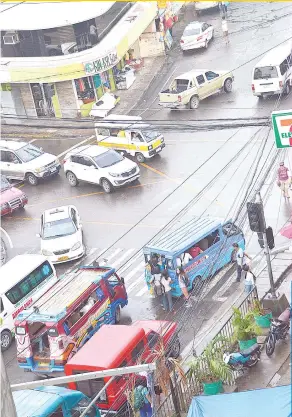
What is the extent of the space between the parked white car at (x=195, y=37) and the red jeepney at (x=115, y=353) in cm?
3168

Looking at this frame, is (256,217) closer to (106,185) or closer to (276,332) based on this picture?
(276,332)

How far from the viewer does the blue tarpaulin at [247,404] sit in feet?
63.5

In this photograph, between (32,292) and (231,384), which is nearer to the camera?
(231,384)

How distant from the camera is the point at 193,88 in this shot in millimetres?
46500

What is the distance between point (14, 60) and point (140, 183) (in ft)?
41.3

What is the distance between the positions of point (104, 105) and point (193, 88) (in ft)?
15.1

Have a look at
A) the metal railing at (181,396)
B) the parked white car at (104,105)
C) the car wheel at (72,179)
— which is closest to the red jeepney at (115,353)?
the metal railing at (181,396)

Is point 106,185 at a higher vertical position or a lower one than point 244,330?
lower

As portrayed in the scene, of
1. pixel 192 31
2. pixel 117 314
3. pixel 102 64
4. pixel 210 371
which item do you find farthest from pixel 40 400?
pixel 192 31

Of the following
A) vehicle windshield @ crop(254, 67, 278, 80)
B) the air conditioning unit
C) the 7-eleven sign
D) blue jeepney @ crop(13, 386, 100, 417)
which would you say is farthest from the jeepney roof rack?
the air conditioning unit

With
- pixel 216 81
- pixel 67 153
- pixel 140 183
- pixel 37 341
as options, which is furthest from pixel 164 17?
pixel 37 341

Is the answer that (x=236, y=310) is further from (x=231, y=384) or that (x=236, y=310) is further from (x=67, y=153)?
(x=67, y=153)

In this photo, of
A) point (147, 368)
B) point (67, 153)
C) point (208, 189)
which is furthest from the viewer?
point (67, 153)

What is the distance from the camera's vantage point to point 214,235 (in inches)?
1225
